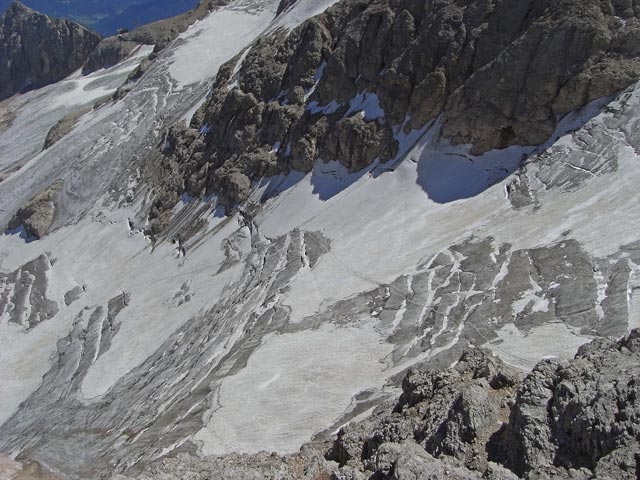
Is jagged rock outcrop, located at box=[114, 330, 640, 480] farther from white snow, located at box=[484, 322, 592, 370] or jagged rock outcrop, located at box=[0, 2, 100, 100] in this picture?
jagged rock outcrop, located at box=[0, 2, 100, 100]

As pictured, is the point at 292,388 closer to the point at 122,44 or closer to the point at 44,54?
the point at 122,44

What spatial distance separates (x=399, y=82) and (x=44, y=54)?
16791 cm

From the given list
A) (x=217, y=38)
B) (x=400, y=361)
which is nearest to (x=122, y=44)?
(x=217, y=38)

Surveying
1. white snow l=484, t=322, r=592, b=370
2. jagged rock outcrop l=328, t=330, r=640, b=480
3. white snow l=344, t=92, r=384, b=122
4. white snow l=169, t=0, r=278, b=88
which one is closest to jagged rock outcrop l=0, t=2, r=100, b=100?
white snow l=169, t=0, r=278, b=88

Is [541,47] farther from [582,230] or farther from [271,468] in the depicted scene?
[271,468]

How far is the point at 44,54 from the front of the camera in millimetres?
189625

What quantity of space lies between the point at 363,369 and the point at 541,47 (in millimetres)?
34365

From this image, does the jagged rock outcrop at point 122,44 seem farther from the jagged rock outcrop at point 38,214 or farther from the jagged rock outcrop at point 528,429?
the jagged rock outcrop at point 528,429

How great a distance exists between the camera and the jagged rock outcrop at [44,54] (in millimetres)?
186875

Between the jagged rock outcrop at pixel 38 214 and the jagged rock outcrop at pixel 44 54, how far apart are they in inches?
4441

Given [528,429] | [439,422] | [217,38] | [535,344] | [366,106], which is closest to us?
[528,429]

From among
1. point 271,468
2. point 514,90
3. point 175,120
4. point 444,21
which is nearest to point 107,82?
point 175,120

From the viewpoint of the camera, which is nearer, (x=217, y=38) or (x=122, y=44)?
(x=217, y=38)

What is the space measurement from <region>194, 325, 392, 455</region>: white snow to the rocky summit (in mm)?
165
